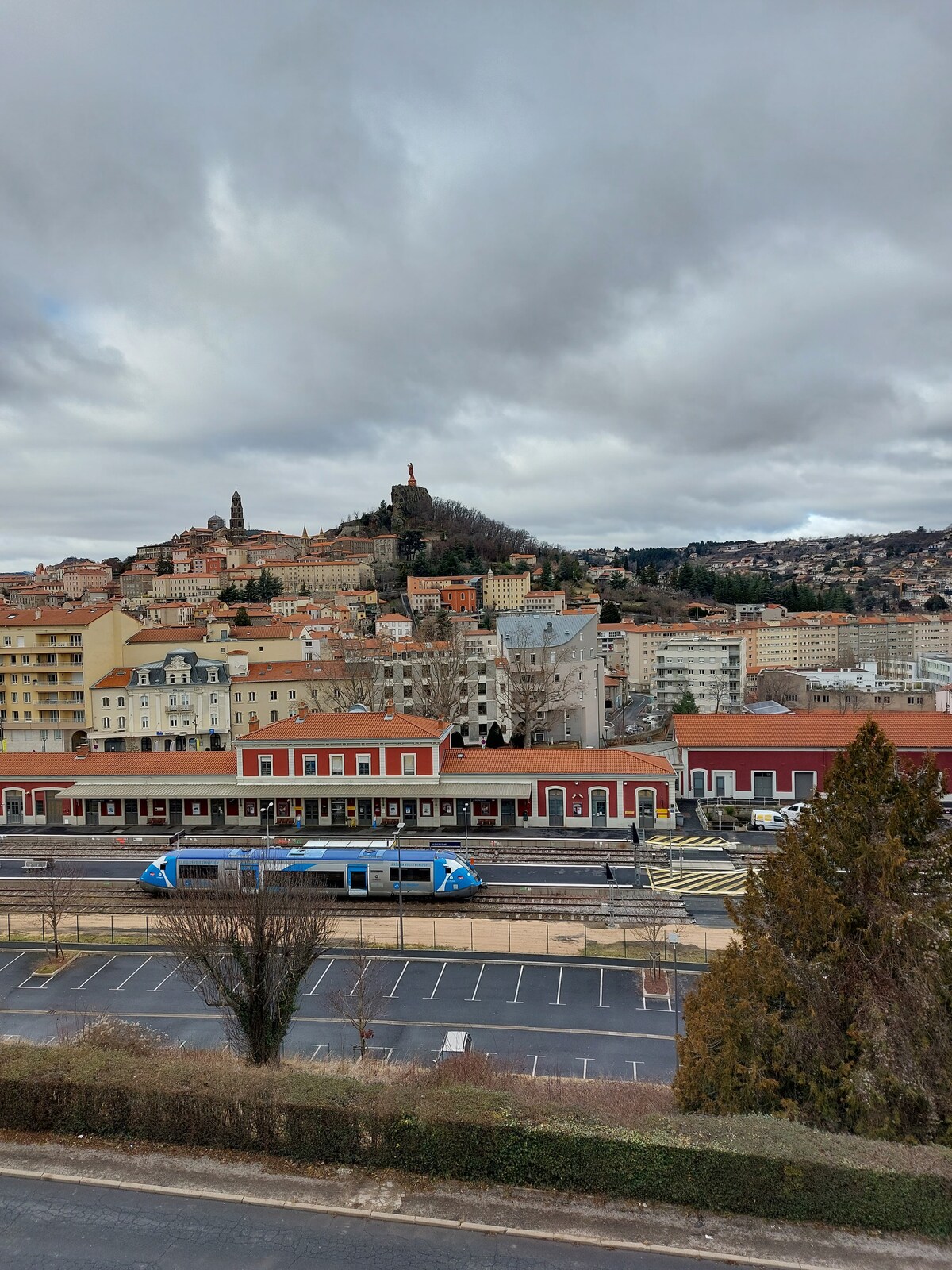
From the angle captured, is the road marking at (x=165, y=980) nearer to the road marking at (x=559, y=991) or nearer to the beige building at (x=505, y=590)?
the road marking at (x=559, y=991)

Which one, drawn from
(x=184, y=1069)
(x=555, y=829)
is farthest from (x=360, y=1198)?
(x=555, y=829)

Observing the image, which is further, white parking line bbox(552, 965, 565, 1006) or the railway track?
the railway track

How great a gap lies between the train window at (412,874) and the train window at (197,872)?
619 cm

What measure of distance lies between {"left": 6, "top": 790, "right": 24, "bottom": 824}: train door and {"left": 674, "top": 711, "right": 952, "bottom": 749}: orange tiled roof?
110ft

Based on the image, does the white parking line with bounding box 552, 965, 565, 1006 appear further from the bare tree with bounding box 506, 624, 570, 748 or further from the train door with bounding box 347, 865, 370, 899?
the bare tree with bounding box 506, 624, 570, 748

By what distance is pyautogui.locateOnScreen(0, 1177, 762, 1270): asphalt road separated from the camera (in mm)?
9859

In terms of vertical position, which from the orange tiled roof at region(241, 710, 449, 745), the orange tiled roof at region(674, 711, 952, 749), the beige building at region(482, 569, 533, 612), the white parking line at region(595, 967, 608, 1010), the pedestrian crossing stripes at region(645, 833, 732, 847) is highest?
the beige building at region(482, 569, 533, 612)

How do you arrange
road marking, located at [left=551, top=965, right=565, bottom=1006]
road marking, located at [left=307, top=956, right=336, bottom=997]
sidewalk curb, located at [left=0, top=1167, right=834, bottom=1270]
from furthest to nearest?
1. road marking, located at [left=307, top=956, right=336, bottom=997]
2. road marking, located at [left=551, top=965, right=565, bottom=1006]
3. sidewalk curb, located at [left=0, top=1167, right=834, bottom=1270]

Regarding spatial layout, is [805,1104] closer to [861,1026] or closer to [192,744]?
[861,1026]

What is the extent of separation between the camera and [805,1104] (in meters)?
12.3

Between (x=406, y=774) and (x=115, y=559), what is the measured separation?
167644 millimetres

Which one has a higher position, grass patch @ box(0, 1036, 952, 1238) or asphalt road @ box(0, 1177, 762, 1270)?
grass patch @ box(0, 1036, 952, 1238)

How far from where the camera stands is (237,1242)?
10.3m

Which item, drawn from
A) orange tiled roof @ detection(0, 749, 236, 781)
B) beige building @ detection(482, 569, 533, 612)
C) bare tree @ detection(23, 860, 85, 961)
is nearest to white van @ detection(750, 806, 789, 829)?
orange tiled roof @ detection(0, 749, 236, 781)
